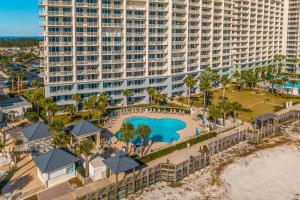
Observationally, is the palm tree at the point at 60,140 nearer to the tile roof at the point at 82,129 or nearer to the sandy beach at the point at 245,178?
the tile roof at the point at 82,129

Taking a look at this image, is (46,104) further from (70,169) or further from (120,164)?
(120,164)

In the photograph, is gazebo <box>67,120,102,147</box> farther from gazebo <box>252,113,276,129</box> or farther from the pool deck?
gazebo <box>252,113,276,129</box>

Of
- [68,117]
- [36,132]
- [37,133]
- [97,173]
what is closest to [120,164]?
[97,173]

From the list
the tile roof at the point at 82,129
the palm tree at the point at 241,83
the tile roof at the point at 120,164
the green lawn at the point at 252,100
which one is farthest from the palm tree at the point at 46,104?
the palm tree at the point at 241,83

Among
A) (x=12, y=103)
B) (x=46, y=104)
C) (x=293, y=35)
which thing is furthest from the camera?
(x=293, y=35)

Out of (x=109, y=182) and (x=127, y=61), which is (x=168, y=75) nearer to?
(x=127, y=61)

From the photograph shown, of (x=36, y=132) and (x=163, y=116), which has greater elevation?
(x=36, y=132)

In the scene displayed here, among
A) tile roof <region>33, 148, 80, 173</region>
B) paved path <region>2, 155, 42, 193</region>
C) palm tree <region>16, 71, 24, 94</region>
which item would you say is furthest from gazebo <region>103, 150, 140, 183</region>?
palm tree <region>16, 71, 24, 94</region>
